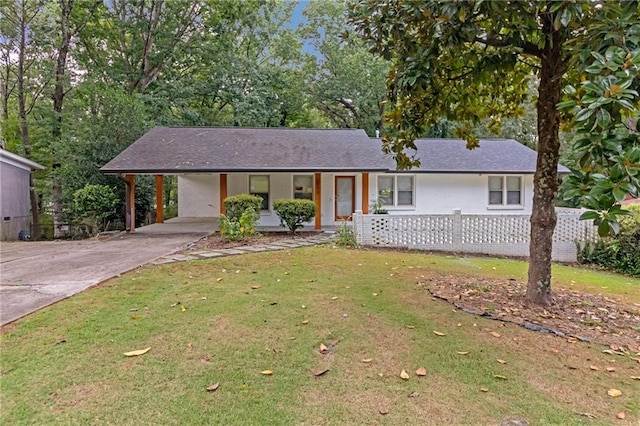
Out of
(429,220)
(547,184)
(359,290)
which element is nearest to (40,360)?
(359,290)

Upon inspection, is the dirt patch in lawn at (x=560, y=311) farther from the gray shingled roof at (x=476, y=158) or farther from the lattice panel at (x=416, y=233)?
the gray shingled roof at (x=476, y=158)

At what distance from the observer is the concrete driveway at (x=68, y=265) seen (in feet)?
16.4

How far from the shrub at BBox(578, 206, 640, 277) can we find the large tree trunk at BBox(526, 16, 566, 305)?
5.30 m

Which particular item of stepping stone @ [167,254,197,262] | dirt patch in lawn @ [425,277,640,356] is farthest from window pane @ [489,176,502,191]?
stepping stone @ [167,254,197,262]

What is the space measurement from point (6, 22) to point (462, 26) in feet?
70.3

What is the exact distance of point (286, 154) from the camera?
1429cm

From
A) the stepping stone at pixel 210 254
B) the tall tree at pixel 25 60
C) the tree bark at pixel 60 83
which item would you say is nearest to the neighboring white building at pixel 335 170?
the stepping stone at pixel 210 254

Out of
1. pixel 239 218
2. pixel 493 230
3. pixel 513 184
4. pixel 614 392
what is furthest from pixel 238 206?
pixel 513 184

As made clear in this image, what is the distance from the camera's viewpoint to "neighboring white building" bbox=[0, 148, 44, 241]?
47.8 feet

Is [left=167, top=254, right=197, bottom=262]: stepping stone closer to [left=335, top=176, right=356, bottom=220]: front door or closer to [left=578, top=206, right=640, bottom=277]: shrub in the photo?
[left=335, top=176, right=356, bottom=220]: front door

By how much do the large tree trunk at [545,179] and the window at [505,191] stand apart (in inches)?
466

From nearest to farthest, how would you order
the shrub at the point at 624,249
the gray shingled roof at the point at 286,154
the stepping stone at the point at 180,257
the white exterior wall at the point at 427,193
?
the stepping stone at the point at 180,257, the shrub at the point at 624,249, the gray shingled roof at the point at 286,154, the white exterior wall at the point at 427,193

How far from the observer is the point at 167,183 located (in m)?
21.5

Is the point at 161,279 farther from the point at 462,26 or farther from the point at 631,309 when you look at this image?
the point at 631,309
